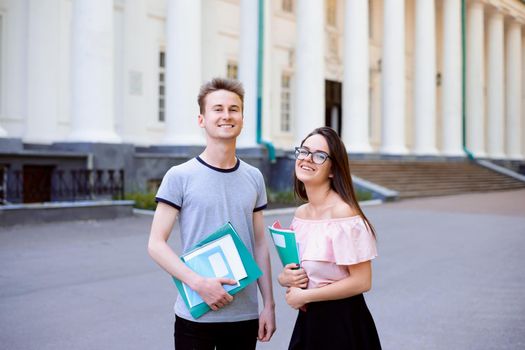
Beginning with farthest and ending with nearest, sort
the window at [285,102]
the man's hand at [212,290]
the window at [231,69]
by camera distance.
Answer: the window at [285,102], the window at [231,69], the man's hand at [212,290]

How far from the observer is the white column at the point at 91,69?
1351 cm

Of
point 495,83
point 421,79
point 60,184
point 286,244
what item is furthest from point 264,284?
point 495,83

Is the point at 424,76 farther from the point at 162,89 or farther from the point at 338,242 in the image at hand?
the point at 338,242

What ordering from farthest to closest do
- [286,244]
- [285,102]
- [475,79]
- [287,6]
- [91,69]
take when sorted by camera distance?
[475,79]
[285,102]
[287,6]
[91,69]
[286,244]

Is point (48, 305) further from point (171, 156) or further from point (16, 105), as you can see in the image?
point (16, 105)

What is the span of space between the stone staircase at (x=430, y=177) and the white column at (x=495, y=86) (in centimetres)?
610

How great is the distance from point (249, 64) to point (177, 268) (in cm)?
1730

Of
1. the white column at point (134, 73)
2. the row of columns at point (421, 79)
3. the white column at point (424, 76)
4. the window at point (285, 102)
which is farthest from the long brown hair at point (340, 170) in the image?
the white column at point (424, 76)

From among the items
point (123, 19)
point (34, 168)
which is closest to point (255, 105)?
point (123, 19)

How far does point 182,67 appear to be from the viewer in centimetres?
1598

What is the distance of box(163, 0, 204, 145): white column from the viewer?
15977 mm

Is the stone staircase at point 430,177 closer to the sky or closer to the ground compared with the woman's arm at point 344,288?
closer to the sky

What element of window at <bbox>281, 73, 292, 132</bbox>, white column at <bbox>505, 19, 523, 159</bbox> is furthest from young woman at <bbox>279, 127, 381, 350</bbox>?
white column at <bbox>505, 19, 523, 159</bbox>

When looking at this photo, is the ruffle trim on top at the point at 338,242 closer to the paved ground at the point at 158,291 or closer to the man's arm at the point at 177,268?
the man's arm at the point at 177,268
